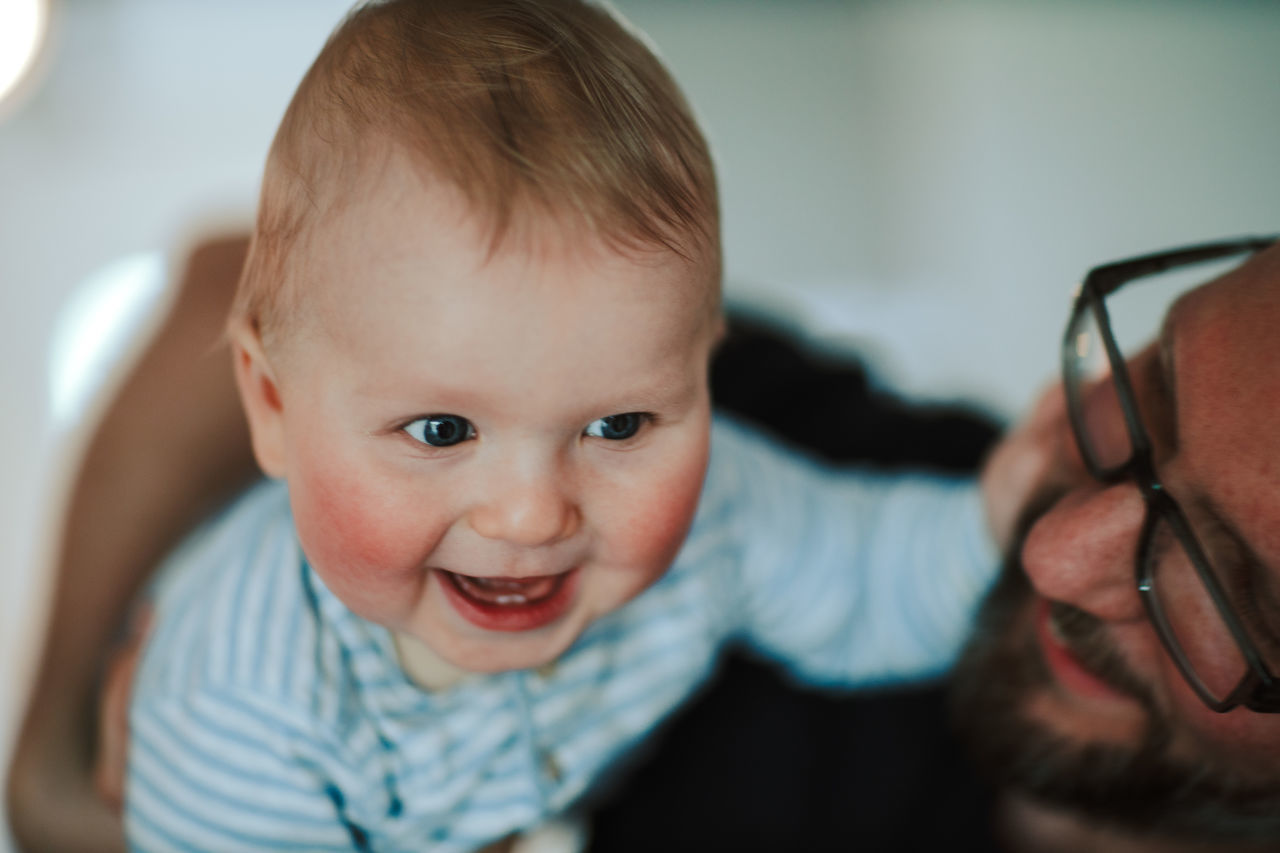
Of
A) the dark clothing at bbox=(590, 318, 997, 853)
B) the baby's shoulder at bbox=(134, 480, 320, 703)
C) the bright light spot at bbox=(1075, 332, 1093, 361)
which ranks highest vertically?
the bright light spot at bbox=(1075, 332, 1093, 361)

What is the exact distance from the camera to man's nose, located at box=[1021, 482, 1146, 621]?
691 mm

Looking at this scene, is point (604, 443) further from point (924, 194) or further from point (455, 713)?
point (924, 194)

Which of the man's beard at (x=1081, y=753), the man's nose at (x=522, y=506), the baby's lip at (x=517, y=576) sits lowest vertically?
the man's beard at (x=1081, y=753)

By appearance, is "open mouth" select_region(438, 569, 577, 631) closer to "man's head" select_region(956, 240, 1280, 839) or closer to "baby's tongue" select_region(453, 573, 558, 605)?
"baby's tongue" select_region(453, 573, 558, 605)

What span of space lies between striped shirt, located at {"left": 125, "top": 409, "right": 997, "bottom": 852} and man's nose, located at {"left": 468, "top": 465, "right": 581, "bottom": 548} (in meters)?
0.22

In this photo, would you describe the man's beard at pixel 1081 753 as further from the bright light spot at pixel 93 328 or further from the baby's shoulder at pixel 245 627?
the bright light spot at pixel 93 328

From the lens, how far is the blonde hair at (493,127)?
48 cm

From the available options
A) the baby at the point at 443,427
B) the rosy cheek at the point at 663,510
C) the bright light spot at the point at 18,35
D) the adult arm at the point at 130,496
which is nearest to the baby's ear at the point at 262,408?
the baby at the point at 443,427

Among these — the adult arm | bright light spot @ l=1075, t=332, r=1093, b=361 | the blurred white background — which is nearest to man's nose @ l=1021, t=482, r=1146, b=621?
bright light spot @ l=1075, t=332, r=1093, b=361

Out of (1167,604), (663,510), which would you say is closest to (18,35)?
(663,510)

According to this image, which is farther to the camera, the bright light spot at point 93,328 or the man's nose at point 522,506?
the bright light spot at point 93,328

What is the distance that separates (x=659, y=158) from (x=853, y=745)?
2.35 ft

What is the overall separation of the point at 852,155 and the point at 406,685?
1555mm

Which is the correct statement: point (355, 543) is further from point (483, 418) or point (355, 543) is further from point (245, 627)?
point (245, 627)
